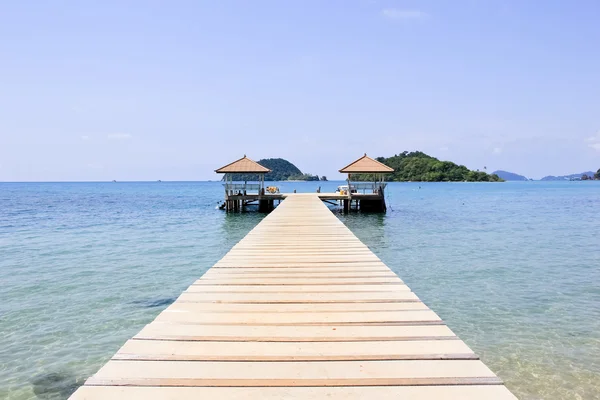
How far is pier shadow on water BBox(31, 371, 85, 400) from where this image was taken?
14.4ft

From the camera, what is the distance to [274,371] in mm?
2365

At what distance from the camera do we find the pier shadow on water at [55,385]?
4.38 m

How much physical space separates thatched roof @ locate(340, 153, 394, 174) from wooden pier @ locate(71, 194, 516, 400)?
2151 cm

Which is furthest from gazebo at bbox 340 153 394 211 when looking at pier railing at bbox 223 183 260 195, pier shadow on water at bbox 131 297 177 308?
pier shadow on water at bbox 131 297 177 308

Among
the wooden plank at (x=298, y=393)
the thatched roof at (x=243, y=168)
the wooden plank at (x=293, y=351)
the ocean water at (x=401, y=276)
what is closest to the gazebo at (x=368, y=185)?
the thatched roof at (x=243, y=168)

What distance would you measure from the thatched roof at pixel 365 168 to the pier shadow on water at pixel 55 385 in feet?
72.4

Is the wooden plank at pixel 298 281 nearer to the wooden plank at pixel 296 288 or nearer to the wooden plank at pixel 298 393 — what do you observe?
the wooden plank at pixel 296 288

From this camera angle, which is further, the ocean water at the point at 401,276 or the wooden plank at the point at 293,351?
the ocean water at the point at 401,276

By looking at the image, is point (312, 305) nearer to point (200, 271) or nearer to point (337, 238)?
point (337, 238)

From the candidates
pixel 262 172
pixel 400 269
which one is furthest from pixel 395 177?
pixel 400 269

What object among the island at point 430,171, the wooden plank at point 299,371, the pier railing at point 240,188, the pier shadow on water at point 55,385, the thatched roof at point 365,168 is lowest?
the pier shadow on water at point 55,385

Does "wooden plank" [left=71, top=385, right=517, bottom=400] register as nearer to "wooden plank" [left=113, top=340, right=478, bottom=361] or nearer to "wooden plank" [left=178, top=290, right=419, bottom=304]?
"wooden plank" [left=113, top=340, right=478, bottom=361]

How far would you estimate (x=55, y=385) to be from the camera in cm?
458

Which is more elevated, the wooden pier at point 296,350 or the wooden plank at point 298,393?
the wooden pier at point 296,350
